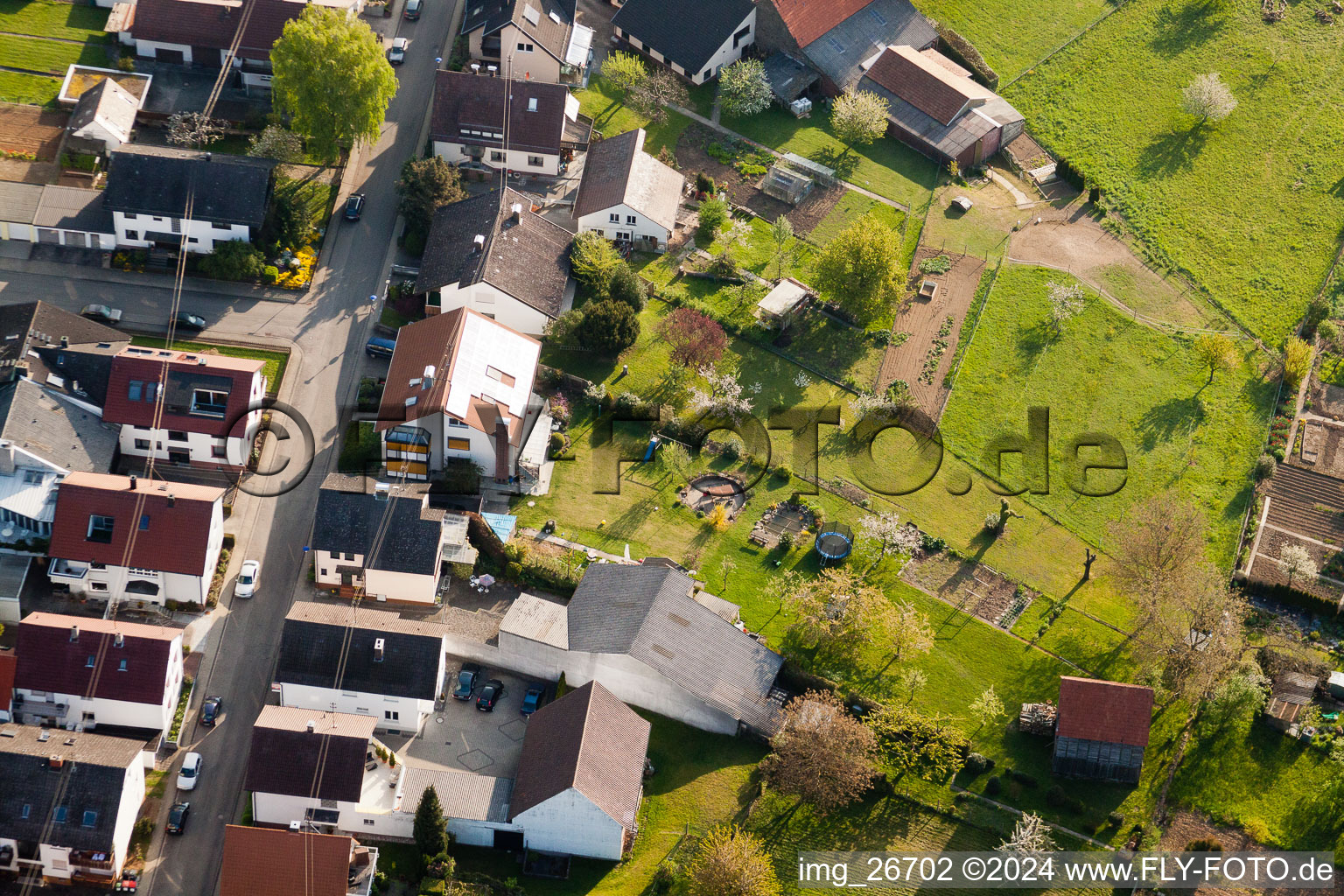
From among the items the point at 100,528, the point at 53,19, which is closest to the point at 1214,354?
the point at 100,528

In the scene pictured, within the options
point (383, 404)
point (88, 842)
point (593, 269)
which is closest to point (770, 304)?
point (593, 269)

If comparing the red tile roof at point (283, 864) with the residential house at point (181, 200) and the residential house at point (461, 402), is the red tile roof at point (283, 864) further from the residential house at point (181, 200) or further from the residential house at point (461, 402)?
the residential house at point (181, 200)

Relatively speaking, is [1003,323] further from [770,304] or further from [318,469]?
[318,469]

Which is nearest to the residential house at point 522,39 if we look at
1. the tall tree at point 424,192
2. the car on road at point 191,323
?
the tall tree at point 424,192

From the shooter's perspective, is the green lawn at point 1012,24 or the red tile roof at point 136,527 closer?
the red tile roof at point 136,527

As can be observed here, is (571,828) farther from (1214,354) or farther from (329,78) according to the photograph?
(1214,354)

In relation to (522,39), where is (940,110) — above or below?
above
